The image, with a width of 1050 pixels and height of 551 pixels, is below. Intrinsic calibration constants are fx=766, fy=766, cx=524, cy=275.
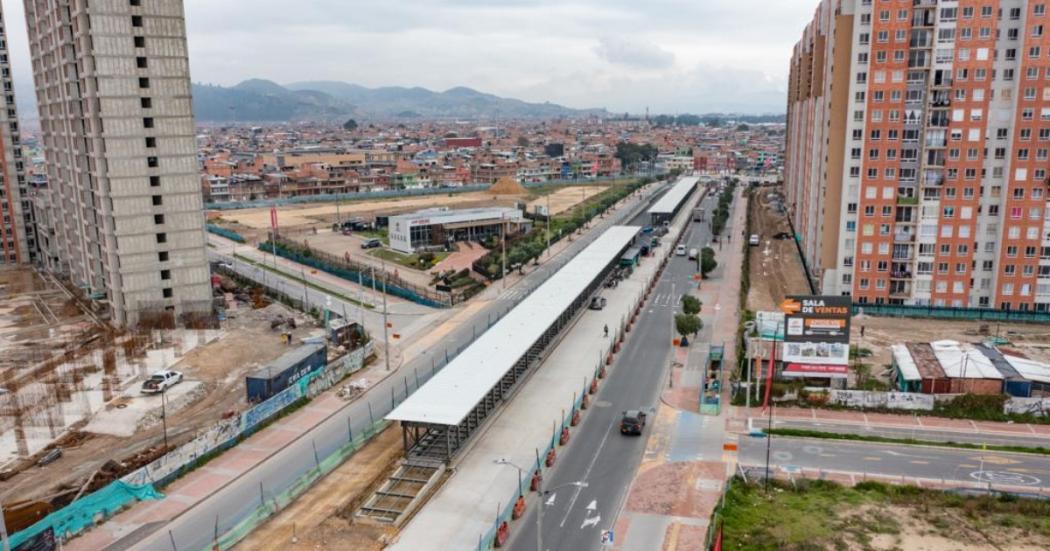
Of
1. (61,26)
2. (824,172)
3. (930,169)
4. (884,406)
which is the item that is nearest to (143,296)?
(61,26)

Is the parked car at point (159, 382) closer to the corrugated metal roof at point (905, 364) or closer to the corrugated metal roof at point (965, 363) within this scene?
the corrugated metal roof at point (905, 364)

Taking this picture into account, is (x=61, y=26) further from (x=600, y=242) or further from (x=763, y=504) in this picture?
(x=763, y=504)

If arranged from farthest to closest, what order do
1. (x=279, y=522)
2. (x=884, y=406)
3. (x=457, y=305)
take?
(x=457, y=305), (x=884, y=406), (x=279, y=522)

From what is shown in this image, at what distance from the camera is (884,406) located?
5097 cm

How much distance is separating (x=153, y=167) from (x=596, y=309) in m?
44.6

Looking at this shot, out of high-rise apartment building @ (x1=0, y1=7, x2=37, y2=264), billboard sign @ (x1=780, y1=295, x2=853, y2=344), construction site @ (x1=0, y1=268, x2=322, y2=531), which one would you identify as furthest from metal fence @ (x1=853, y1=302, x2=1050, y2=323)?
high-rise apartment building @ (x1=0, y1=7, x2=37, y2=264)

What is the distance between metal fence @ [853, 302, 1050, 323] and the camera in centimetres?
7612

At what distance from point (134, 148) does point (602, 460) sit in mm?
53581

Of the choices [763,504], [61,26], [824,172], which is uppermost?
[61,26]

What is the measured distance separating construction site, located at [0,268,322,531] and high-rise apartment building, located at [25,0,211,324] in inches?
201

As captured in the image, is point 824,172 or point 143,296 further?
point 824,172

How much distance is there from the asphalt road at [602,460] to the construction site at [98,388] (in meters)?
22.8

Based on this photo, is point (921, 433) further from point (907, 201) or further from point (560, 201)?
point (560, 201)

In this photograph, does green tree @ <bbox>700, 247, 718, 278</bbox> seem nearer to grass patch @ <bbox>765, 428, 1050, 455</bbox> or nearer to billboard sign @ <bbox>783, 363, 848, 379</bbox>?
billboard sign @ <bbox>783, 363, 848, 379</bbox>
